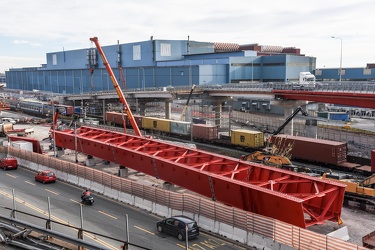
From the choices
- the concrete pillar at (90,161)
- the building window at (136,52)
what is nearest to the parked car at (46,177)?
the concrete pillar at (90,161)

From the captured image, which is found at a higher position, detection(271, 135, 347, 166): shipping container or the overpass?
the overpass

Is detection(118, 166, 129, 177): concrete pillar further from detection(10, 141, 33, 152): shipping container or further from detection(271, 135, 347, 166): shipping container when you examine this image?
detection(271, 135, 347, 166): shipping container

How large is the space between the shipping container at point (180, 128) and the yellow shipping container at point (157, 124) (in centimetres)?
129

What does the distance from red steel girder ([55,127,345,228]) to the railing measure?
2.06 meters

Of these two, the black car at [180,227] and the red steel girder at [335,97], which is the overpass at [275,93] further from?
the black car at [180,227]

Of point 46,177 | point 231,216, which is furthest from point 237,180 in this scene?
point 46,177

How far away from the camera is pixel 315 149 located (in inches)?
1807

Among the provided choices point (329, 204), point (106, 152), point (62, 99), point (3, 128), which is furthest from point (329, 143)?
point (62, 99)

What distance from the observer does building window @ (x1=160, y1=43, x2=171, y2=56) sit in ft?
448

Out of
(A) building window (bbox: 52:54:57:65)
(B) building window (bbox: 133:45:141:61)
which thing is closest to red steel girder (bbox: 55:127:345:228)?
(B) building window (bbox: 133:45:141:61)

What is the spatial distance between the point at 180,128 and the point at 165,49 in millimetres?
75220

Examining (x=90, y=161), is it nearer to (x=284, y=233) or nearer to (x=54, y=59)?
(x=284, y=233)

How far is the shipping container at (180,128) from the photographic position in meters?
67.4

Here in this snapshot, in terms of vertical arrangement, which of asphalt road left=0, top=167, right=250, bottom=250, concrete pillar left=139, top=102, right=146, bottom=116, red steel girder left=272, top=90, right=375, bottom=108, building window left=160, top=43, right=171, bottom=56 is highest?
building window left=160, top=43, right=171, bottom=56
